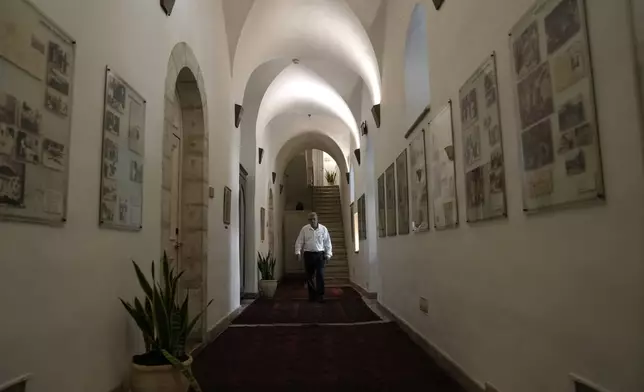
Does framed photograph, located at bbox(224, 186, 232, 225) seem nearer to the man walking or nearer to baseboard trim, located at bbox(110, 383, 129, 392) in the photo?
the man walking

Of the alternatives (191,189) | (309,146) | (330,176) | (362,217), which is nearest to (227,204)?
(191,189)

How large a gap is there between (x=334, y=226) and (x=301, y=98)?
7021 mm

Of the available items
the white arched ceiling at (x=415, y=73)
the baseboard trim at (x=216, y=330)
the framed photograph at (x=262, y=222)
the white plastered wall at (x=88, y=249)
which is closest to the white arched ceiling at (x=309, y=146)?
the framed photograph at (x=262, y=222)

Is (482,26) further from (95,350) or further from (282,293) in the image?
(282,293)

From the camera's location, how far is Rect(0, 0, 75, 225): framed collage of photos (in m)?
1.51

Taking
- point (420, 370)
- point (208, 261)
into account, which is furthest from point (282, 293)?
point (420, 370)

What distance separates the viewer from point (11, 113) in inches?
60.7

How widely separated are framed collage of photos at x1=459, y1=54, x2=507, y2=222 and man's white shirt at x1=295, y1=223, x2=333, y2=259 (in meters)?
5.16

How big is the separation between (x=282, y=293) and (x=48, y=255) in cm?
769

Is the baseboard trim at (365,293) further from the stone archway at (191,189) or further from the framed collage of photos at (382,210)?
the stone archway at (191,189)

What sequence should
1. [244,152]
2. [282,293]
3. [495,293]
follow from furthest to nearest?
[282,293] < [244,152] < [495,293]

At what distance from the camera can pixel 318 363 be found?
137 inches

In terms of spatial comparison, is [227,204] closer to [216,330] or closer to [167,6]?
[216,330]

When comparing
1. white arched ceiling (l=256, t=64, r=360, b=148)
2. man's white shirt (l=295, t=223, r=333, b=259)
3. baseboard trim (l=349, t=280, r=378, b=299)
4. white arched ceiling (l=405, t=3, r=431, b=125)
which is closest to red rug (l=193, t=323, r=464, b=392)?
white arched ceiling (l=405, t=3, r=431, b=125)
